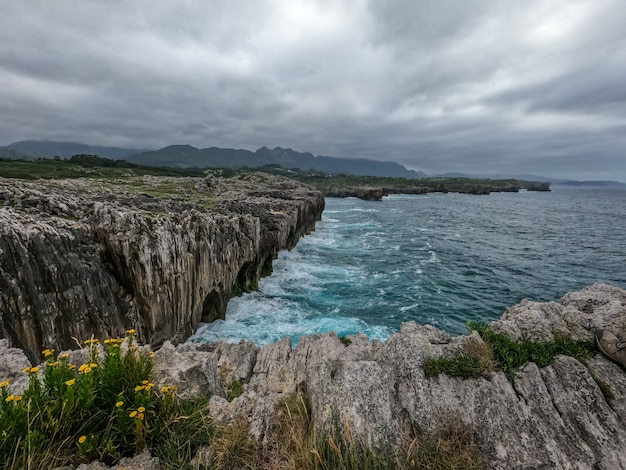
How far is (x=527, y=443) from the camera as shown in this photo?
20.9ft

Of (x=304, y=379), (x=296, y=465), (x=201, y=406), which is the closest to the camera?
(x=296, y=465)

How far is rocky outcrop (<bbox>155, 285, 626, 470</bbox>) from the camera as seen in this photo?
6312mm

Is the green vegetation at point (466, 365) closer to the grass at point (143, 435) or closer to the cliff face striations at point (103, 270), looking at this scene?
the grass at point (143, 435)

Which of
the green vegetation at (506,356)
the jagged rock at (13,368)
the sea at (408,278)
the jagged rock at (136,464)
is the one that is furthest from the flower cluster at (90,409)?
the sea at (408,278)

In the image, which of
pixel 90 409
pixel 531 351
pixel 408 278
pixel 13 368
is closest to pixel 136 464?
pixel 90 409

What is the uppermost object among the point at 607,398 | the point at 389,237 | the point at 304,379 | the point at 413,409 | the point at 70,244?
the point at 70,244

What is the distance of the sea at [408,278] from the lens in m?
23.7

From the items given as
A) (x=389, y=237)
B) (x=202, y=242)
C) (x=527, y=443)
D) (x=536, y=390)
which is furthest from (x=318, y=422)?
(x=389, y=237)

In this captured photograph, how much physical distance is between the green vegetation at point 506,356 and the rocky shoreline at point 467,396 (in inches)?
6.7

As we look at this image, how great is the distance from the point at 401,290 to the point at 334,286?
22.7 ft

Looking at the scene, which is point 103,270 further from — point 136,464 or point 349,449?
point 349,449

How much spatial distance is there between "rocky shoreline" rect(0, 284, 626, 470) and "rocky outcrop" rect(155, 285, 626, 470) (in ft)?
0.07

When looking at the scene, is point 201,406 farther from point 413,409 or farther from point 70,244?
point 70,244

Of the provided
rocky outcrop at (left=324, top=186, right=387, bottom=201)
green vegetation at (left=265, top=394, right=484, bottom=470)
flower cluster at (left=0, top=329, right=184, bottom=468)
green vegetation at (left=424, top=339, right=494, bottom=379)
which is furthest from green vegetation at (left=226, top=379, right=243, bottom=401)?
rocky outcrop at (left=324, top=186, right=387, bottom=201)
